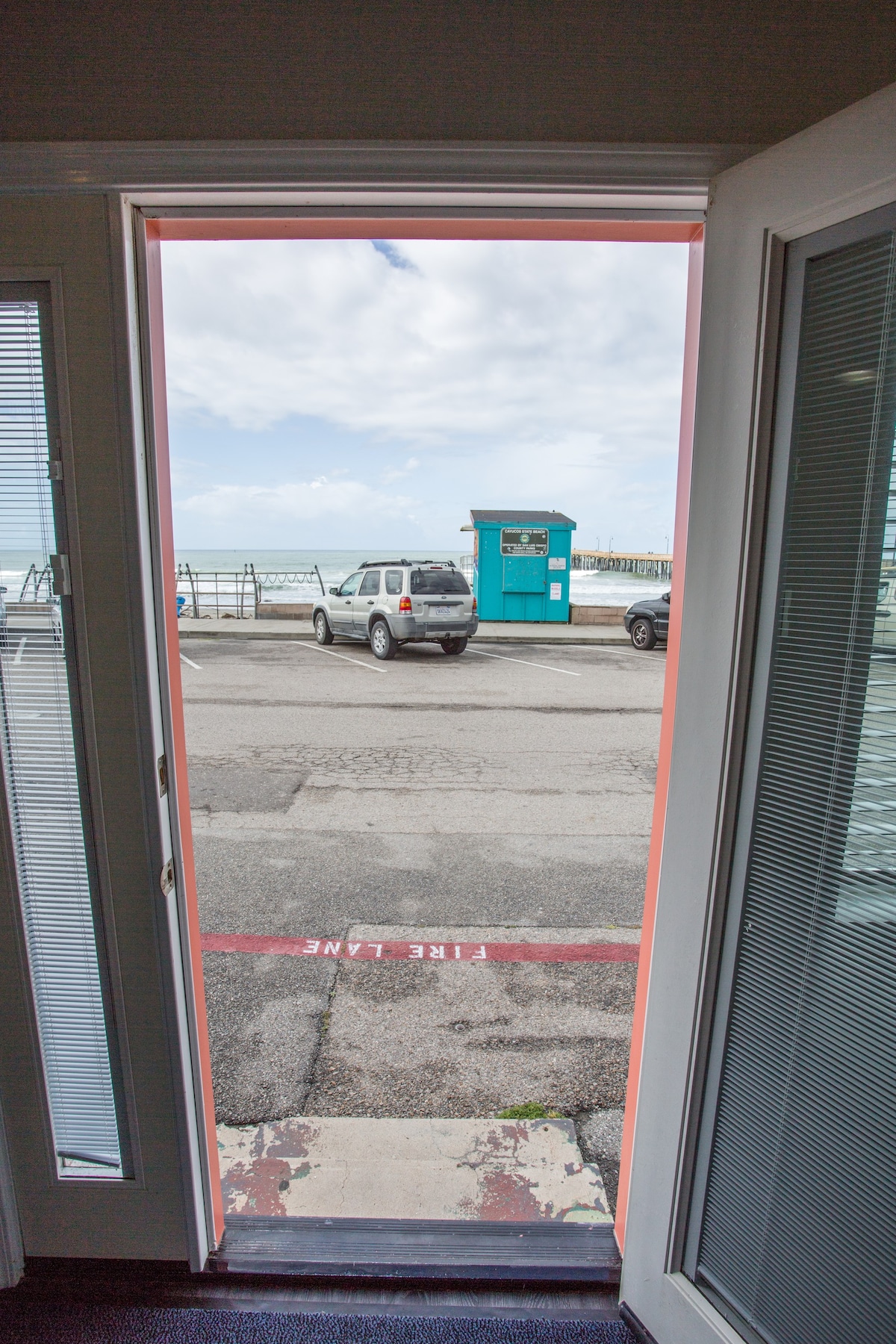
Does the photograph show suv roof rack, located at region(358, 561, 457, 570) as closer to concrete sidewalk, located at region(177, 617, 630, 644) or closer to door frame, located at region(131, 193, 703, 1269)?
concrete sidewalk, located at region(177, 617, 630, 644)

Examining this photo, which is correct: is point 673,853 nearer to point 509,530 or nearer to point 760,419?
point 760,419

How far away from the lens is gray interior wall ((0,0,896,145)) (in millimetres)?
1298

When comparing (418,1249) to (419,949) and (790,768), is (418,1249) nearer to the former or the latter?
(419,949)

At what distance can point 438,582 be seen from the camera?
1133cm

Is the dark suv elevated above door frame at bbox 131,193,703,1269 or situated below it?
below

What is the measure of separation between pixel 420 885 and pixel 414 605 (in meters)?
7.60

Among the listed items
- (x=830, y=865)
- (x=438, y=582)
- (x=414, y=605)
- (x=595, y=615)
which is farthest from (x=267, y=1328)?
(x=595, y=615)

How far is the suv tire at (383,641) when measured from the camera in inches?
456

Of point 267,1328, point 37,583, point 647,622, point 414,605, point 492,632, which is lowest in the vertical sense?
point 267,1328

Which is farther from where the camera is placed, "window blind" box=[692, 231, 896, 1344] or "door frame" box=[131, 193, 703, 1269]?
"door frame" box=[131, 193, 703, 1269]

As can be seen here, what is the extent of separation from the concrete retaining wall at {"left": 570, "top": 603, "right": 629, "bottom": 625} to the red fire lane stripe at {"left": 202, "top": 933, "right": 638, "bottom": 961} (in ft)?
43.5

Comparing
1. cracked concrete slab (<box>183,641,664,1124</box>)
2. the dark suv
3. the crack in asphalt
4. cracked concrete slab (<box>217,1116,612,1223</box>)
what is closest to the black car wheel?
the dark suv

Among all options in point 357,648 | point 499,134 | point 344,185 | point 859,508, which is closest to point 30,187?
point 344,185

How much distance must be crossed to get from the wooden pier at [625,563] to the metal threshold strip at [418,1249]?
38.6m
